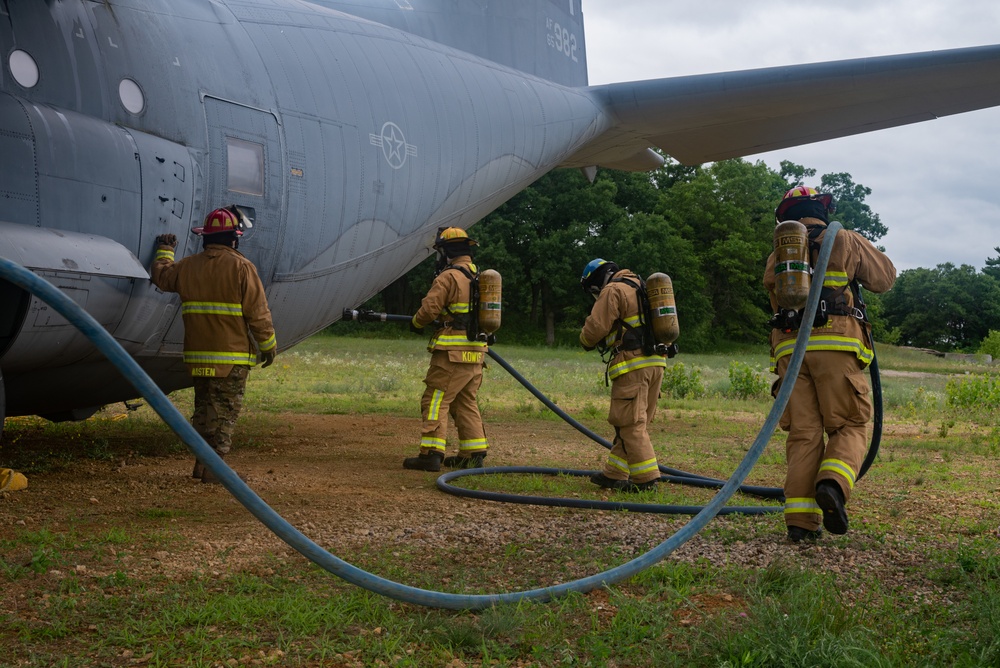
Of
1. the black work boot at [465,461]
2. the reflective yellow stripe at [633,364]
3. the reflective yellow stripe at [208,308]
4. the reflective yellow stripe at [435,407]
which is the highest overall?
the reflective yellow stripe at [208,308]

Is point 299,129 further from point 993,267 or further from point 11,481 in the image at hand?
point 993,267

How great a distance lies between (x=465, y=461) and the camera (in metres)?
7.80

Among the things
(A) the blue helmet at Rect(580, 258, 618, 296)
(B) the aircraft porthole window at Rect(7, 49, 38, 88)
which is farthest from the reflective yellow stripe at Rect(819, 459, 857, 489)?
(B) the aircraft porthole window at Rect(7, 49, 38, 88)

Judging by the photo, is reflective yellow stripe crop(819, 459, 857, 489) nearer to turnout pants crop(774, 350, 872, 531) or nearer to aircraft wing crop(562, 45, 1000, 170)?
turnout pants crop(774, 350, 872, 531)

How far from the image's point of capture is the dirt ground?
15.2ft

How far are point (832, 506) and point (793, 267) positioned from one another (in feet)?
4.31

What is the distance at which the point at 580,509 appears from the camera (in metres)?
5.87

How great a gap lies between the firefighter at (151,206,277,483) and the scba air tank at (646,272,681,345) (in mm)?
2850

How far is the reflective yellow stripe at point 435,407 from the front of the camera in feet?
24.5

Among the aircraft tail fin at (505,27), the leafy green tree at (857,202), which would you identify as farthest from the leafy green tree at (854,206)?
the aircraft tail fin at (505,27)

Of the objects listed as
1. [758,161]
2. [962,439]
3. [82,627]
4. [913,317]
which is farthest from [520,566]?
[913,317]

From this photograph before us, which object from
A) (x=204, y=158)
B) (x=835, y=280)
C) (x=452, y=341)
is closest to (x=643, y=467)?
(x=452, y=341)

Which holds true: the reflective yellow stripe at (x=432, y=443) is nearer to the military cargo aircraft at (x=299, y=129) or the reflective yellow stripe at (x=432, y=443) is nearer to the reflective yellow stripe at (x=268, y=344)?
the military cargo aircraft at (x=299, y=129)

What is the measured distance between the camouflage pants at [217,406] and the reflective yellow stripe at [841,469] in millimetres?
3840
